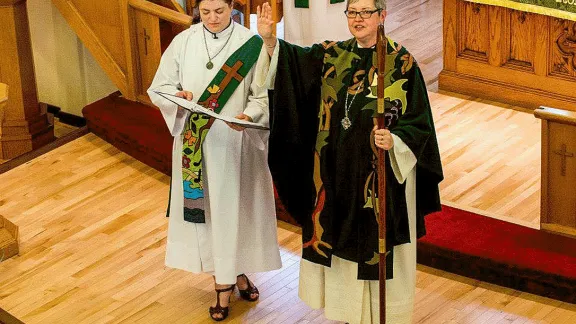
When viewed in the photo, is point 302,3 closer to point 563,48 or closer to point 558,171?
point 563,48

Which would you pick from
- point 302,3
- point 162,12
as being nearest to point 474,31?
point 302,3

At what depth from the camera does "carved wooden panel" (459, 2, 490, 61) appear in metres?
8.00

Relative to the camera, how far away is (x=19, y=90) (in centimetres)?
808

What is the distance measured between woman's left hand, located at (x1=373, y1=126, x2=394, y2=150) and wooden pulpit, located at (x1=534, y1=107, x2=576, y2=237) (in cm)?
153

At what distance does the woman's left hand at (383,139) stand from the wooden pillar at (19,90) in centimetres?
404

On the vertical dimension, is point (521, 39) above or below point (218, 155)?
below

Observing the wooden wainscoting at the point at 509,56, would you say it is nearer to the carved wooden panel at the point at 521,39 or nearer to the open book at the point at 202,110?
the carved wooden panel at the point at 521,39

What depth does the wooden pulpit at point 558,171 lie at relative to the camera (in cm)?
580

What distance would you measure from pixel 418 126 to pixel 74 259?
96.0 inches

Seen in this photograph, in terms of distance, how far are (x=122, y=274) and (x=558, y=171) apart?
2.28 meters

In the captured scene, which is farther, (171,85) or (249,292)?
(249,292)

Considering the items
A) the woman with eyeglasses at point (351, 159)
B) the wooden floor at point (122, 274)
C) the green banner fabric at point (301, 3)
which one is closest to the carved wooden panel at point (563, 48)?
the green banner fabric at point (301, 3)

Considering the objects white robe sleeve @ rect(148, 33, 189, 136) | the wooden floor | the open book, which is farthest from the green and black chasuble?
the wooden floor

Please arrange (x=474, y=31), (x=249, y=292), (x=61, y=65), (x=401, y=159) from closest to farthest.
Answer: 1. (x=401, y=159)
2. (x=249, y=292)
3. (x=474, y=31)
4. (x=61, y=65)
